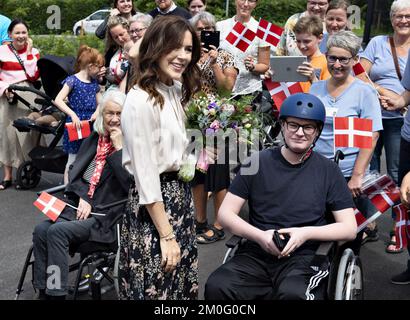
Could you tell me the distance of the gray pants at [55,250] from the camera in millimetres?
4383

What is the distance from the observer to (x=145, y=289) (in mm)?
3270

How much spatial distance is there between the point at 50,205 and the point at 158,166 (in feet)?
5.42

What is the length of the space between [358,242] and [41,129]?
4.06m

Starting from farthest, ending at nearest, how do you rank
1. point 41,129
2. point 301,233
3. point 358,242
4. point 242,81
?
point 41,129, point 242,81, point 358,242, point 301,233

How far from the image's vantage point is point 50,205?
4570mm

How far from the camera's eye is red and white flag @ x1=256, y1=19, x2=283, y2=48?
657 centimetres

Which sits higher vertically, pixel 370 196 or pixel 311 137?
pixel 311 137

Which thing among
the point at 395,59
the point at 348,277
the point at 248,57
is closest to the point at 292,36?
the point at 248,57

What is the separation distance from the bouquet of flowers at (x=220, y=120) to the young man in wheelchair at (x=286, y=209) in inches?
18.7

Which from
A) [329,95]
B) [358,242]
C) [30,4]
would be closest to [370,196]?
[358,242]

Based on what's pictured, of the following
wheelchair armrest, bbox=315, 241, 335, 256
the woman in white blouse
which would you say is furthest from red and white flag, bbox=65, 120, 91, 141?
wheelchair armrest, bbox=315, 241, 335, 256

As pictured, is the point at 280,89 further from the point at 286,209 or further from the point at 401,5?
the point at 286,209

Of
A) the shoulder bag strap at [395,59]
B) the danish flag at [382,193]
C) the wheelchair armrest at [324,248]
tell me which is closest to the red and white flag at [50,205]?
the wheelchair armrest at [324,248]

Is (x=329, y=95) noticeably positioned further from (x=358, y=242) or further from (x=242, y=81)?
(x=242, y=81)
